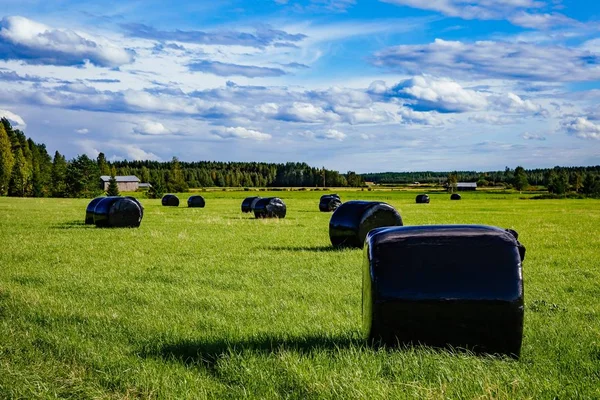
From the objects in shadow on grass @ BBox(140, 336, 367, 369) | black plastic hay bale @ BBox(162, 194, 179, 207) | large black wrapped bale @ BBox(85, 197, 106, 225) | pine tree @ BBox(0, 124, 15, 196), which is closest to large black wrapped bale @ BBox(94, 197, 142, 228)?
large black wrapped bale @ BBox(85, 197, 106, 225)

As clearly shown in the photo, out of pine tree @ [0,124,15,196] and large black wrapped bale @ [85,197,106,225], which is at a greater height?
pine tree @ [0,124,15,196]

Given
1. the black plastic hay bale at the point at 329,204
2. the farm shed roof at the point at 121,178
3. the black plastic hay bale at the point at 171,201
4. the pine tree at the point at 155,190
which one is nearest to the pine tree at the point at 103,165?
the farm shed roof at the point at 121,178

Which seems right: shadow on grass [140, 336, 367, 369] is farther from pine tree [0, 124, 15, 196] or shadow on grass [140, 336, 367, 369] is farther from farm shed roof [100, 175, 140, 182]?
farm shed roof [100, 175, 140, 182]

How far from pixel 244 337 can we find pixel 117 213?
71.2 feet

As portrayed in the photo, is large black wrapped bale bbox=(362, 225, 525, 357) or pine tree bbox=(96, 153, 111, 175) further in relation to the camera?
pine tree bbox=(96, 153, 111, 175)

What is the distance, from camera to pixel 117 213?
1105 inches

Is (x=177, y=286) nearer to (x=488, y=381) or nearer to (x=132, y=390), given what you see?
(x=132, y=390)

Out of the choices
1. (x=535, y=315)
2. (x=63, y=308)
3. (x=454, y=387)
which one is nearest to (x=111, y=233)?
(x=63, y=308)

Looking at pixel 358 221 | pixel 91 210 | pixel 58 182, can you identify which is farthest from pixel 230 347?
pixel 58 182

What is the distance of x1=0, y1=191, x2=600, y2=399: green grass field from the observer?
587 cm

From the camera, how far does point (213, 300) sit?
→ 33.9 feet

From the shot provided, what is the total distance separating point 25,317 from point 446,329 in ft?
20.4

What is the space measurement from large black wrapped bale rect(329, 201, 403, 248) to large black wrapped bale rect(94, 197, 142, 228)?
1219 cm

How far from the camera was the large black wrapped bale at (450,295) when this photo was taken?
21.7ft
